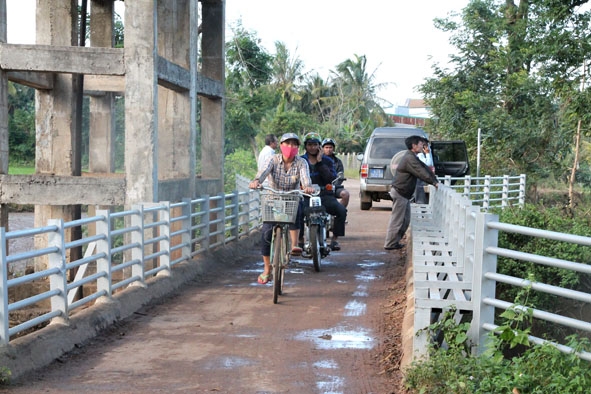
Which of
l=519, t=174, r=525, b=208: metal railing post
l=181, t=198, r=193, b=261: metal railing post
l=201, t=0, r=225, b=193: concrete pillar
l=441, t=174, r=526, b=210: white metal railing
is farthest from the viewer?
l=519, t=174, r=525, b=208: metal railing post

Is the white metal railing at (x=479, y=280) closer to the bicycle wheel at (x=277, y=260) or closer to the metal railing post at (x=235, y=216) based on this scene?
the bicycle wheel at (x=277, y=260)

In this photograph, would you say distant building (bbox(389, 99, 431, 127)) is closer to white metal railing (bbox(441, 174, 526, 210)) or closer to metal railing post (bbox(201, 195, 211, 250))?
white metal railing (bbox(441, 174, 526, 210))

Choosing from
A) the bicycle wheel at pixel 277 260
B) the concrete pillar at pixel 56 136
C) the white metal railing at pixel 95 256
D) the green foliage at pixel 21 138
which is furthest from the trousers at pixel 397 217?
the green foliage at pixel 21 138

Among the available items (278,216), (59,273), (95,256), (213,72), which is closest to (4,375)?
(59,273)

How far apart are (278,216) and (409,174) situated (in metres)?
3.66

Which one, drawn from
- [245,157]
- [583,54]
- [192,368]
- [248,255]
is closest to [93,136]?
[248,255]

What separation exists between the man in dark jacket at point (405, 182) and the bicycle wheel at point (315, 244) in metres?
1.48

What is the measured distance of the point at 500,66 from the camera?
107 ft

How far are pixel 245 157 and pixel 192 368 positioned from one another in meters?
35.5

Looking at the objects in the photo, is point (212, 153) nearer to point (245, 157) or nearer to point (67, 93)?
point (67, 93)

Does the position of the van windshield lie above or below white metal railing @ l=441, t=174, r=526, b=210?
above

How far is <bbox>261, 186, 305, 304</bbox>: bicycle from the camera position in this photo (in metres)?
9.81

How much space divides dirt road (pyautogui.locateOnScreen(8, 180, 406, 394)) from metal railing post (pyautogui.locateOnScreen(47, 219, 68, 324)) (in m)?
0.39

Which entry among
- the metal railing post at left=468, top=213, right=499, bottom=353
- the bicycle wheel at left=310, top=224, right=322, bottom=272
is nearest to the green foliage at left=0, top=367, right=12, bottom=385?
the metal railing post at left=468, top=213, right=499, bottom=353
